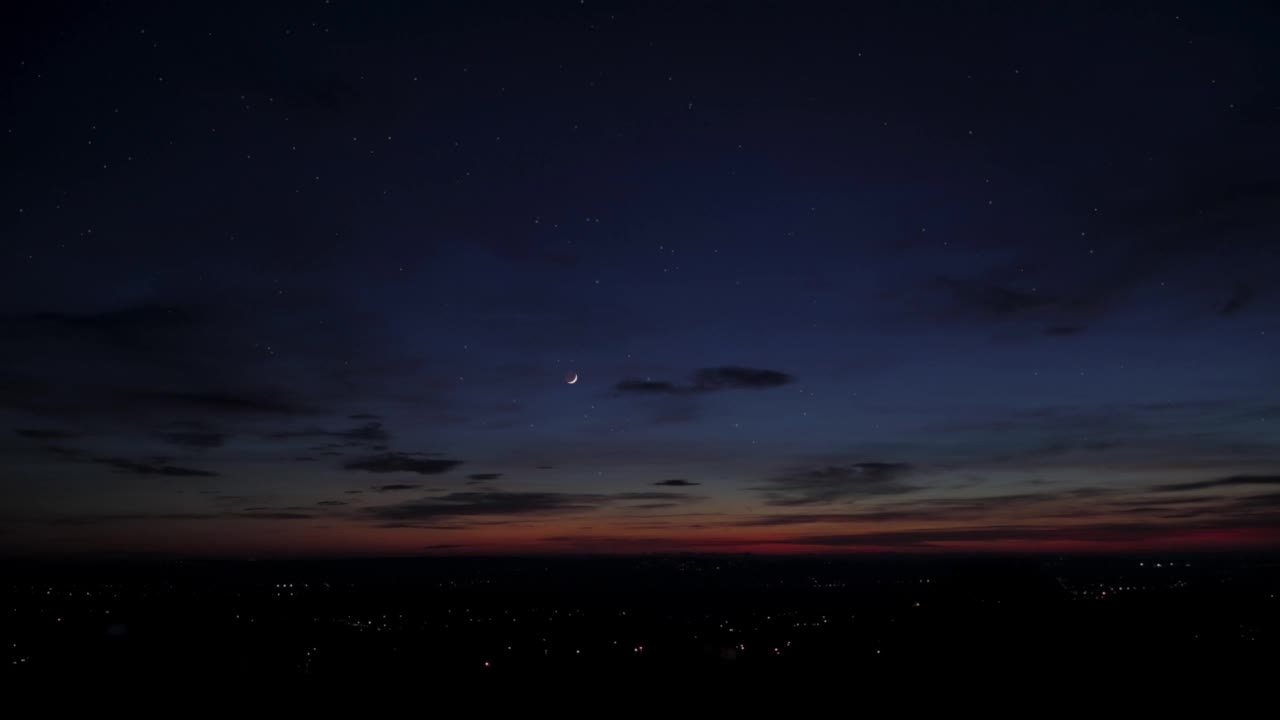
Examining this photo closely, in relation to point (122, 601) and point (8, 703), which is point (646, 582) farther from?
point (8, 703)

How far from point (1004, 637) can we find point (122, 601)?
9546 centimetres

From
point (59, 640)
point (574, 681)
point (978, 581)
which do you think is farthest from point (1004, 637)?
point (59, 640)

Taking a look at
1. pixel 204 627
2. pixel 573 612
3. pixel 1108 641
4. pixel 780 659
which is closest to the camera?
pixel 1108 641

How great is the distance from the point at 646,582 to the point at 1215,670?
14173 cm

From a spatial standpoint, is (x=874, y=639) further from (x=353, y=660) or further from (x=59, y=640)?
(x=59, y=640)

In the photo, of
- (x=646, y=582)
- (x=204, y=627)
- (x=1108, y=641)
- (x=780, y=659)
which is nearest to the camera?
(x=1108, y=641)

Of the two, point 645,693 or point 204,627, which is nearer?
point 645,693

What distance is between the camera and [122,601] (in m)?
95.8

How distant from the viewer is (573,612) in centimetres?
9206

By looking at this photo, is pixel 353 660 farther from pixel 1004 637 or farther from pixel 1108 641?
pixel 1108 641

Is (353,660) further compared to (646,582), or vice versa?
(646,582)

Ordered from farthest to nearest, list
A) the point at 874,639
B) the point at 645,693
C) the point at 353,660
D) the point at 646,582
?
the point at 646,582, the point at 874,639, the point at 353,660, the point at 645,693

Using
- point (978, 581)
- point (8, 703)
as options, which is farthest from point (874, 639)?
point (8, 703)

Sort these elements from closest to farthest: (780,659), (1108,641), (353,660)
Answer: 1. (1108,641)
2. (780,659)
3. (353,660)
